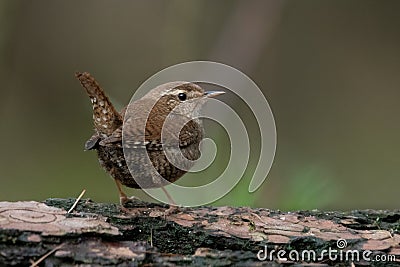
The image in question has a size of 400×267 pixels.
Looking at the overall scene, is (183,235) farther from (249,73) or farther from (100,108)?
(249,73)

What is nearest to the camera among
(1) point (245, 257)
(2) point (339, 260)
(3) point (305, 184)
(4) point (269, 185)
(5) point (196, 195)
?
(1) point (245, 257)

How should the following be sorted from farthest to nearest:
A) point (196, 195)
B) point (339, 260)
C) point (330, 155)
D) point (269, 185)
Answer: point (330, 155), point (269, 185), point (196, 195), point (339, 260)

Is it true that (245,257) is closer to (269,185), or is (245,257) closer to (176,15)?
(269,185)

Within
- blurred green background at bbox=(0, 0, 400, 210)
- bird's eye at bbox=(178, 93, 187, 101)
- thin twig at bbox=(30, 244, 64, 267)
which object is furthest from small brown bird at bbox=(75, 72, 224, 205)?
blurred green background at bbox=(0, 0, 400, 210)

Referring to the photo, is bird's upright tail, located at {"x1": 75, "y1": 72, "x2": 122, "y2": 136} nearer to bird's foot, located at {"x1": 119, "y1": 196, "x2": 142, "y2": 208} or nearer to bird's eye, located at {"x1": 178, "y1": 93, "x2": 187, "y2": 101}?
bird's foot, located at {"x1": 119, "y1": 196, "x2": 142, "y2": 208}

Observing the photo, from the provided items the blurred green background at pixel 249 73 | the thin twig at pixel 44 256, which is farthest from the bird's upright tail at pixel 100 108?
the blurred green background at pixel 249 73

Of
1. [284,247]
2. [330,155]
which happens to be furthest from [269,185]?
[330,155]

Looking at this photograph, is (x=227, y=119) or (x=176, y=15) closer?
(x=227, y=119)
